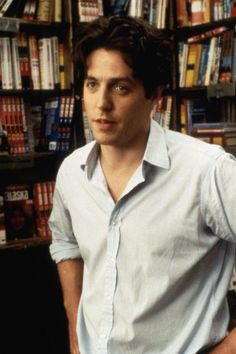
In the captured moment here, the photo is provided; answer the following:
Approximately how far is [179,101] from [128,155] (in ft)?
6.36

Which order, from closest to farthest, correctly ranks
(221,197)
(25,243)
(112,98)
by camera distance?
(221,197) → (112,98) → (25,243)

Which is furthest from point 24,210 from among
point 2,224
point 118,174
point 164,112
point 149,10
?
point 118,174

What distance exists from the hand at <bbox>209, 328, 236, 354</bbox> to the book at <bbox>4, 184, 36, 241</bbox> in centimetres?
176

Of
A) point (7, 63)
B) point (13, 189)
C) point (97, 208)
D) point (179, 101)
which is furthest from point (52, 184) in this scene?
point (97, 208)

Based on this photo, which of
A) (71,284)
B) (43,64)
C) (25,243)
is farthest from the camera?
(43,64)

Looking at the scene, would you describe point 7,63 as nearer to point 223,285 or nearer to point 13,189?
point 13,189

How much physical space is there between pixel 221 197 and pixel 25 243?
5.80 ft

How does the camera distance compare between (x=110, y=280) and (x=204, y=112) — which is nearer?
(x=110, y=280)

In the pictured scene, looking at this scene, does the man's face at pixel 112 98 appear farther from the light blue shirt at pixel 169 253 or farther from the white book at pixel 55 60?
the white book at pixel 55 60

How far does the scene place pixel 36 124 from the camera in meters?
2.94

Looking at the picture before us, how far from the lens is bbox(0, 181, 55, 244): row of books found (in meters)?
2.78

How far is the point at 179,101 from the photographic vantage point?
317 centimetres

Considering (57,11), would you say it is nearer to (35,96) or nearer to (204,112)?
(35,96)

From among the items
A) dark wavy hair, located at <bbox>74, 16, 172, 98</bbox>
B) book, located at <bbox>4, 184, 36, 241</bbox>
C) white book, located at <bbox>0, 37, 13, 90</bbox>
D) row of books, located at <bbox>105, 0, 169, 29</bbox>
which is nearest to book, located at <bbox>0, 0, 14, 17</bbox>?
white book, located at <bbox>0, 37, 13, 90</bbox>
